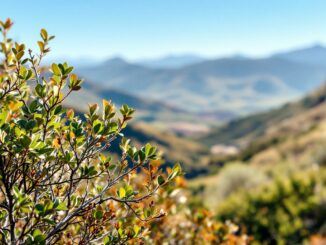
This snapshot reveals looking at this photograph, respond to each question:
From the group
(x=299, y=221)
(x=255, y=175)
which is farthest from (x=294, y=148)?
(x=299, y=221)

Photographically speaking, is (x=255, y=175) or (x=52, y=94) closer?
(x=52, y=94)

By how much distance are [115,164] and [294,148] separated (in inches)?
4978

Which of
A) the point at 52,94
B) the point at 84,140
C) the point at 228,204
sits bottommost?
the point at 228,204

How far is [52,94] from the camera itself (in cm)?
389

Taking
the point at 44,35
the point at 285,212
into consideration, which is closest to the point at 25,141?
the point at 44,35

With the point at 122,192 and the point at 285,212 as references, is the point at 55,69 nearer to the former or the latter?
the point at 122,192

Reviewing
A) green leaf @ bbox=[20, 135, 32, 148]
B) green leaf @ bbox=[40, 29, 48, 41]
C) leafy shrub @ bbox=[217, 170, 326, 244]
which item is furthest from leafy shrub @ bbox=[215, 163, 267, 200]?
green leaf @ bbox=[20, 135, 32, 148]

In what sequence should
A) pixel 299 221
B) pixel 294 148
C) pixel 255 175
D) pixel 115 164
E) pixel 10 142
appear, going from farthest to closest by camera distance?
pixel 294 148 → pixel 255 175 → pixel 299 221 → pixel 115 164 → pixel 10 142

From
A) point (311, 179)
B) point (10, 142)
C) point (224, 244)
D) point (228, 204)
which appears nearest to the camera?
point (10, 142)

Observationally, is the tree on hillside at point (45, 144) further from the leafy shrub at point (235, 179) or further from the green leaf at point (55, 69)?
the leafy shrub at point (235, 179)

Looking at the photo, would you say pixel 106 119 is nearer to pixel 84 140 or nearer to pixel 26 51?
pixel 84 140

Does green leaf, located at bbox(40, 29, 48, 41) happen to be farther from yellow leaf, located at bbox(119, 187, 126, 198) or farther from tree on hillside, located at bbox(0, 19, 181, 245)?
yellow leaf, located at bbox(119, 187, 126, 198)

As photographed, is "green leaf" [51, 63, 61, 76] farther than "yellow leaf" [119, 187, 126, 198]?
No

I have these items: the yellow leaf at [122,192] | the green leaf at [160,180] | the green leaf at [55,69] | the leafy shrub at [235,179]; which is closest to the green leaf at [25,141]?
the green leaf at [55,69]
